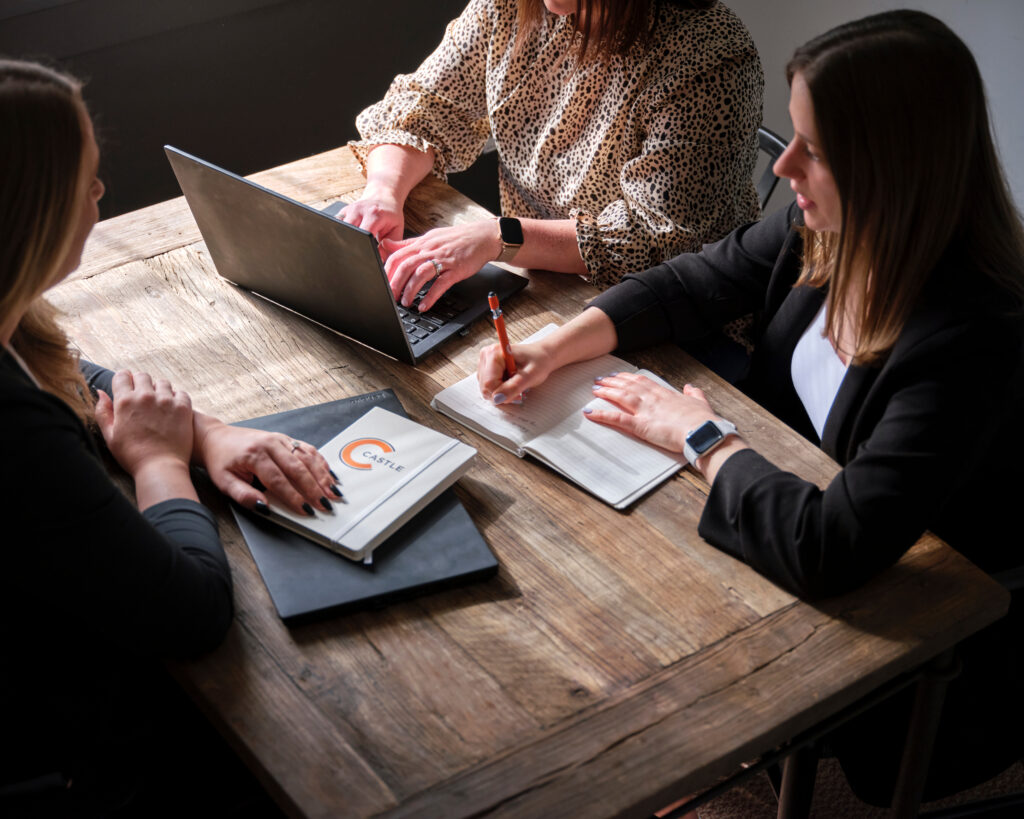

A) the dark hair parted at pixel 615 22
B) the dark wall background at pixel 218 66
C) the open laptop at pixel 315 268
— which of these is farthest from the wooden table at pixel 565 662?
the dark wall background at pixel 218 66

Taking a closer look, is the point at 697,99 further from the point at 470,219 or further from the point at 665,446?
the point at 665,446

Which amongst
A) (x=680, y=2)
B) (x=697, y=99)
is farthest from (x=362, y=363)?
(x=680, y=2)

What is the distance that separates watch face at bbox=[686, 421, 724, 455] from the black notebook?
311mm

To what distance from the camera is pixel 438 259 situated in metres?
1.61

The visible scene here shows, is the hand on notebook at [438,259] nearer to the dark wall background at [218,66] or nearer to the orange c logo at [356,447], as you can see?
the orange c logo at [356,447]

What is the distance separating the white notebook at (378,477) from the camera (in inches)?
46.3

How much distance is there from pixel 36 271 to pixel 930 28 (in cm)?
102

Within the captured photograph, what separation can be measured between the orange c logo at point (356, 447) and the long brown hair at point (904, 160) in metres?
0.62

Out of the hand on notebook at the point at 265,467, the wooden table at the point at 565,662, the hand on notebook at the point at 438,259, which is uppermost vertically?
the hand on notebook at the point at 438,259

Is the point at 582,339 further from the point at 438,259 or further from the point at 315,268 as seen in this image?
the point at 315,268

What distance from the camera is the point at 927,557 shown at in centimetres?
118

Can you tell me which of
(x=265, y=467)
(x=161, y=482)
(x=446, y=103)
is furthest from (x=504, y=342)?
(x=446, y=103)

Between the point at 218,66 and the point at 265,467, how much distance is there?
6.42 ft

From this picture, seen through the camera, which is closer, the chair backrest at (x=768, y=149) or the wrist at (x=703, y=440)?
the wrist at (x=703, y=440)
